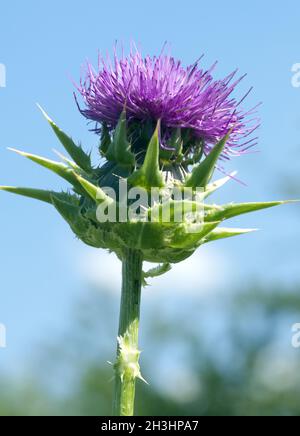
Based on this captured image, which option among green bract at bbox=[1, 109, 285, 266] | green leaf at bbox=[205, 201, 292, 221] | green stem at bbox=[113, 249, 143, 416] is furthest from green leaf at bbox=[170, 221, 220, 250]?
green stem at bbox=[113, 249, 143, 416]

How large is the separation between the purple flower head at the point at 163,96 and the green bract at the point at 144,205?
139 mm

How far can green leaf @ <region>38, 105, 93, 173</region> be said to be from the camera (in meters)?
5.06

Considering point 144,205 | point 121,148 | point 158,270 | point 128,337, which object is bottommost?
point 128,337

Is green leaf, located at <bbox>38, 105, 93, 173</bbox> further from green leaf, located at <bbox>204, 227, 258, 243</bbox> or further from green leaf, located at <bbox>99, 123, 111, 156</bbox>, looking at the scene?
green leaf, located at <bbox>204, 227, 258, 243</bbox>

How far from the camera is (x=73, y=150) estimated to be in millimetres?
5062

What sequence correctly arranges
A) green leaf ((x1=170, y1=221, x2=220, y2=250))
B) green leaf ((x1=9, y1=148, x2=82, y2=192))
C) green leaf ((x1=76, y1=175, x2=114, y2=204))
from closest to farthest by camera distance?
green leaf ((x1=76, y1=175, x2=114, y2=204)) < green leaf ((x1=170, y1=221, x2=220, y2=250)) < green leaf ((x1=9, y1=148, x2=82, y2=192))

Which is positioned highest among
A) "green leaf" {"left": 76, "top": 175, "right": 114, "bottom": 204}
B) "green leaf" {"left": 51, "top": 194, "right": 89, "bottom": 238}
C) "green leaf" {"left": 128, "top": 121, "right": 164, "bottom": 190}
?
"green leaf" {"left": 128, "top": 121, "right": 164, "bottom": 190}

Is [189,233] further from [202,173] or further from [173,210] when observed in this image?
[202,173]

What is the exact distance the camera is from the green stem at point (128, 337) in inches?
181

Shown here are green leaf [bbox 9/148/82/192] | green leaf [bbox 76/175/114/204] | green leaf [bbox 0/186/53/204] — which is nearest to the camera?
green leaf [bbox 76/175/114/204]

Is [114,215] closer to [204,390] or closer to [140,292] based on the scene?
[140,292]

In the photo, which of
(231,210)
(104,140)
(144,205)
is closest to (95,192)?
(144,205)

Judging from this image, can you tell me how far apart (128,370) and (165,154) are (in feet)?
4.07

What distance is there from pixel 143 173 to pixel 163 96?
523mm
